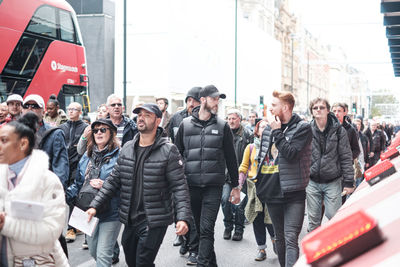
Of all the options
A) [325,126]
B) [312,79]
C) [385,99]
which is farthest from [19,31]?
[385,99]

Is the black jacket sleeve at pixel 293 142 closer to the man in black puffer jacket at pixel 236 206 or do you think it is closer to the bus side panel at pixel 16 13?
the man in black puffer jacket at pixel 236 206

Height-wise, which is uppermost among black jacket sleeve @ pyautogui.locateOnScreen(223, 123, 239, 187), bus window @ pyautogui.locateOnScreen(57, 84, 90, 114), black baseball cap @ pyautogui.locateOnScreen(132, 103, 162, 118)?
bus window @ pyautogui.locateOnScreen(57, 84, 90, 114)

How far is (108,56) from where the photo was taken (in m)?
35.1

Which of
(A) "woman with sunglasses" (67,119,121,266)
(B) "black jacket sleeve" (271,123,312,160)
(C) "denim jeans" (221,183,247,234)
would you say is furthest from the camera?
(C) "denim jeans" (221,183,247,234)

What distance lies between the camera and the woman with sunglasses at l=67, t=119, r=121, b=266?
194 inches

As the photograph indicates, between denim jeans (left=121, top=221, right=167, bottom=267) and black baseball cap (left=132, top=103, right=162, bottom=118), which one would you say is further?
black baseball cap (left=132, top=103, right=162, bottom=118)

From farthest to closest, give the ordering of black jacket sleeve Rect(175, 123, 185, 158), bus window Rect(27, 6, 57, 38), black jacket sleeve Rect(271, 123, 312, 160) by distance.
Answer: bus window Rect(27, 6, 57, 38), black jacket sleeve Rect(175, 123, 185, 158), black jacket sleeve Rect(271, 123, 312, 160)

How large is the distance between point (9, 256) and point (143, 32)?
92.8 feet

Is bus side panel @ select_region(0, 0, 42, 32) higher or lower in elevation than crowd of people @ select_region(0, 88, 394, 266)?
higher

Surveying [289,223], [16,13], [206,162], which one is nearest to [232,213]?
[206,162]

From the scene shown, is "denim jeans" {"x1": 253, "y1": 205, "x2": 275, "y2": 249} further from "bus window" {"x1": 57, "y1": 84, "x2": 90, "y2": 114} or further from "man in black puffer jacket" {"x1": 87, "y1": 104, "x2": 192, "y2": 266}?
"bus window" {"x1": 57, "y1": 84, "x2": 90, "y2": 114}

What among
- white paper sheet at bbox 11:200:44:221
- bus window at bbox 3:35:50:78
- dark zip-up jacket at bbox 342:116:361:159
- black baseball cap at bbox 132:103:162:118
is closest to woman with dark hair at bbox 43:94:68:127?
black baseball cap at bbox 132:103:162:118

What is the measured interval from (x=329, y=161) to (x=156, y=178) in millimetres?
2570

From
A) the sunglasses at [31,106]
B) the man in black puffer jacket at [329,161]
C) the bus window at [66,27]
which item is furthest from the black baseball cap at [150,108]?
the bus window at [66,27]
